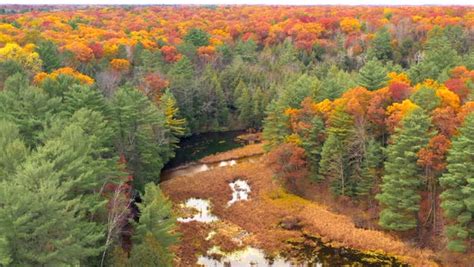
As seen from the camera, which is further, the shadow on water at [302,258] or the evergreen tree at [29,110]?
the evergreen tree at [29,110]

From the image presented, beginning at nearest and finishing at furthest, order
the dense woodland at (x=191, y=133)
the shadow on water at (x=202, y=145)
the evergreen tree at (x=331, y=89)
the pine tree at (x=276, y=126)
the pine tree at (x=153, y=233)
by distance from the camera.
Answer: the pine tree at (x=153, y=233) → the dense woodland at (x=191, y=133) → the pine tree at (x=276, y=126) → the evergreen tree at (x=331, y=89) → the shadow on water at (x=202, y=145)

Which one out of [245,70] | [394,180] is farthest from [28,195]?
[245,70]

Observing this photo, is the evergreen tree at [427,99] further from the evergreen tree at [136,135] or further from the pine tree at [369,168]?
the evergreen tree at [136,135]

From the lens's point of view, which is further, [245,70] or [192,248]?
[245,70]

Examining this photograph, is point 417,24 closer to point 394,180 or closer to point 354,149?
point 354,149

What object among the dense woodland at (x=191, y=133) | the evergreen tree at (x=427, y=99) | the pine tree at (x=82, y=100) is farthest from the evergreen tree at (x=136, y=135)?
the evergreen tree at (x=427, y=99)

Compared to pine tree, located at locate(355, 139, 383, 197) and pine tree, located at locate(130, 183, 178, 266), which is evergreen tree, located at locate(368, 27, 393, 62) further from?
pine tree, located at locate(130, 183, 178, 266)
